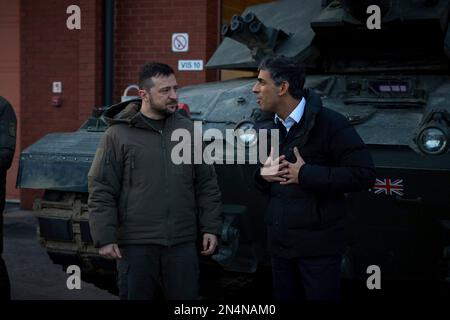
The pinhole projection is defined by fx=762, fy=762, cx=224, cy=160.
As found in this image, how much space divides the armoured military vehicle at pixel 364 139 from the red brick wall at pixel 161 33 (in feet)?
12.2

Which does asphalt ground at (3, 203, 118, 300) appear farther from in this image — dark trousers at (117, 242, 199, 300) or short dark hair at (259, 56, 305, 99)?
short dark hair at (259, 56, 305, 99)

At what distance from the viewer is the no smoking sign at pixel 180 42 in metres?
10.6

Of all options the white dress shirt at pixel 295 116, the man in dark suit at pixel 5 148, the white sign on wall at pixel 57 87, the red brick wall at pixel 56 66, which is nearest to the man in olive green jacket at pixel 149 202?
the white dress shirt at pixel 295 116

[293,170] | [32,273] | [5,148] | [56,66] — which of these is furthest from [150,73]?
[56,66]

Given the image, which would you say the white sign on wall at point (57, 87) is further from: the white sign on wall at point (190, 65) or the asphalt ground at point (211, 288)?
the asphalt ground at point (211, 288)

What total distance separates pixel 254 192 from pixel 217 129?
1.80 feet

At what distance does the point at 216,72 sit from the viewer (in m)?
10.9

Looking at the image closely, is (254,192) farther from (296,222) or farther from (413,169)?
(296,222)

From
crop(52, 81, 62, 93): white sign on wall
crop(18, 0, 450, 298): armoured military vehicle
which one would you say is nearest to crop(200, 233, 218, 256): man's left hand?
crop(18, 0, 450, 298): armoured military vehicle

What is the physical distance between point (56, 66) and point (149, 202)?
26.4 feet

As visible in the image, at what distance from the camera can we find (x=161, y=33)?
10789 mm

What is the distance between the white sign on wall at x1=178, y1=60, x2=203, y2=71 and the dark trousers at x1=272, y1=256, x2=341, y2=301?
6.96 metres

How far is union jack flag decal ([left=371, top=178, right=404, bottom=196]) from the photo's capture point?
4.70m

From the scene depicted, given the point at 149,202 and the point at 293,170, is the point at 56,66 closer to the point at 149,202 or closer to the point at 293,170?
the point at 149,202
